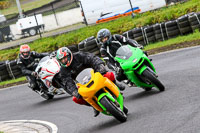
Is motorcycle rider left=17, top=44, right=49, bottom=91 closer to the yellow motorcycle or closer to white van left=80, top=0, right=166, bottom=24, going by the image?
the yellow motorcycle

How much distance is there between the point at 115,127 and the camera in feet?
27.3

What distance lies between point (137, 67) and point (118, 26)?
550 inches

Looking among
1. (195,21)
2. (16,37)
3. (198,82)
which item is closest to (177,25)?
(195,21)

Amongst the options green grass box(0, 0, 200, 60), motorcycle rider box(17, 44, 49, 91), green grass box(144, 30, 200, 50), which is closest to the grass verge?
green grass box(144, 30, 200, 50)

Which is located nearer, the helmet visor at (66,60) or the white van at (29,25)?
the helmet visor at (66,60)

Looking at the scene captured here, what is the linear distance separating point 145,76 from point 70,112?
261cm

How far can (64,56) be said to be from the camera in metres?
8.92

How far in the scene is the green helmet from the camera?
889cm

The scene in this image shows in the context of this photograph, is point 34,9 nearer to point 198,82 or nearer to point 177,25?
point 177,25

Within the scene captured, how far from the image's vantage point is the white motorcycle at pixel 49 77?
43.0 ft

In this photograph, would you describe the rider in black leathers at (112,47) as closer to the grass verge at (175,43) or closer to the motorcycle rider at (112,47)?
the motorcycle rider at (112,47)

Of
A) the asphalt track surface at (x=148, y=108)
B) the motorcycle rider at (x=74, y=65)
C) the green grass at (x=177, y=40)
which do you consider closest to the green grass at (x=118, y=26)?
the green grass at (x=177, y=40)

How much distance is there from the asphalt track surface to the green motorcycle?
1.08 feet

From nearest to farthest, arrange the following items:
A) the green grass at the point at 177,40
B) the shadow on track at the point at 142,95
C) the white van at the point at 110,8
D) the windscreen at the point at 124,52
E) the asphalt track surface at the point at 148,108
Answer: the asphalt track surface at the point at 148,108 → the windscreen at the point at 124,52 → the shadow on track at the point at 142,95 → the green grass at the point at 177,40 → the white van at the point at 110,8
